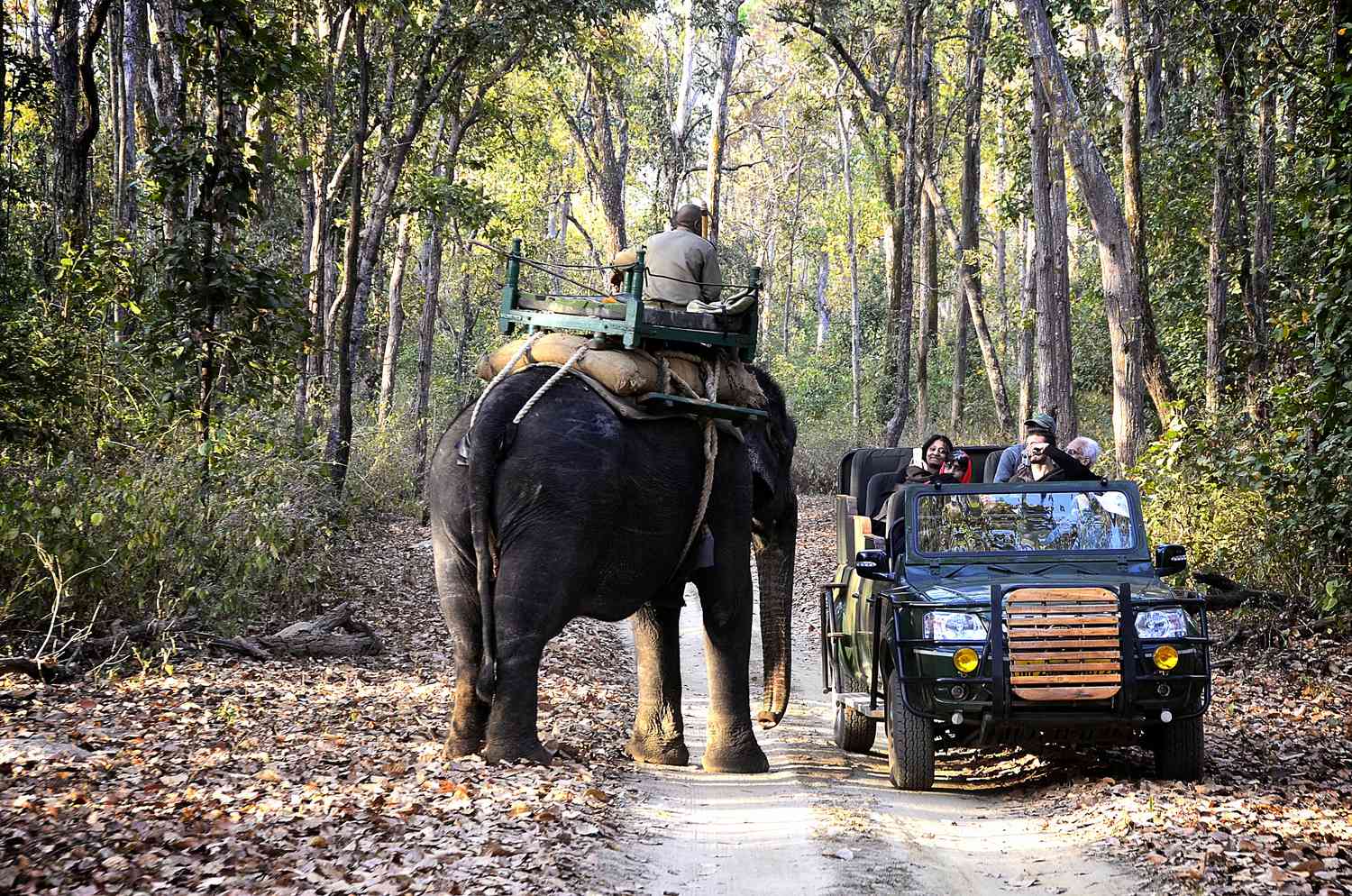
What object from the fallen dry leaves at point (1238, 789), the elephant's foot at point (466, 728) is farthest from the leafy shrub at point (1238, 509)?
the elephant's foot at point (466, 728)

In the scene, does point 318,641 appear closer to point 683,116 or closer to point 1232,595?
point 1232,595

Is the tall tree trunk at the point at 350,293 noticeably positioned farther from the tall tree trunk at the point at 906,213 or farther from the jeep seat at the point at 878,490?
the tall tree trunk at the point at 906,213

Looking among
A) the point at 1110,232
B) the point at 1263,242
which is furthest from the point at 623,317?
the point at 1263,242

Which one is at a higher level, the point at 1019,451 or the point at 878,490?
the point at 1019,451

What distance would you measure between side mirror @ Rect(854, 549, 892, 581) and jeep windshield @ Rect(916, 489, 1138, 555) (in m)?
0.42

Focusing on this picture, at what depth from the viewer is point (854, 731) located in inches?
377

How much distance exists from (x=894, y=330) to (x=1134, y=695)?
2691cm

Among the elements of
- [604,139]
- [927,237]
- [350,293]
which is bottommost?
[350,293]

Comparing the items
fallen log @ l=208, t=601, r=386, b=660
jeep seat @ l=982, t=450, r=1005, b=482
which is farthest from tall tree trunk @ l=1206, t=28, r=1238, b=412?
fallen log @ l=208, t=601, r=386, b=660

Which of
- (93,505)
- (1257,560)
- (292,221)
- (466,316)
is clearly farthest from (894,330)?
(93,505)

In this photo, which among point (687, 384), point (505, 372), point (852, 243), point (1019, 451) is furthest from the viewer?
point (852, 243)

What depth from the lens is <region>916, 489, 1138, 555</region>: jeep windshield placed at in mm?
9094

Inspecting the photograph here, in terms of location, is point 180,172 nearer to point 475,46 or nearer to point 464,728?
point 464,728

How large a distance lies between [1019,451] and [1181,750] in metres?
3.89
